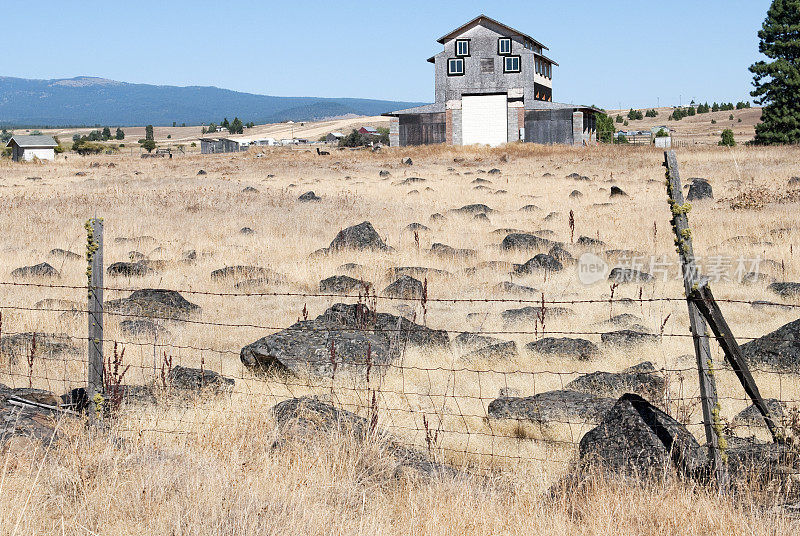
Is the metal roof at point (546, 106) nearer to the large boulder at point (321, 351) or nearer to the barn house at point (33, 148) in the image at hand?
the barn house at point (33, 148)

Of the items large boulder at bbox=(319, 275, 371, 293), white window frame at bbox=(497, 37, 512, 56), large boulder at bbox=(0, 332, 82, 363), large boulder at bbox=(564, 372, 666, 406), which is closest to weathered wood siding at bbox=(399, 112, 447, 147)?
white window frame at bbox=(497, 37, 512, 56)

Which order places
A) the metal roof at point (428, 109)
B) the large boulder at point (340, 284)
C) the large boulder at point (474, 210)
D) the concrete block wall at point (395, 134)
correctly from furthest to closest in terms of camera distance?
1. the concrete block wall at point (395, 134)
2. the metal roof at point (428, 109)
3. the large boulder at point (474, 210)
4. the large boulder at point (340, 284)

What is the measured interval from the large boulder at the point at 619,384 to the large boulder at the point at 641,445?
1.84 meters

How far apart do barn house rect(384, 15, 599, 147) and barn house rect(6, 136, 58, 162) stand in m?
40.8

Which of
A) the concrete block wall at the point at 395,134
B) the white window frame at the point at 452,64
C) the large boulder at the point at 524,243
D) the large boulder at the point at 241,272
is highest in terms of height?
the white window frame at the point at 452,64

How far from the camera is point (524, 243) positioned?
57.5ft

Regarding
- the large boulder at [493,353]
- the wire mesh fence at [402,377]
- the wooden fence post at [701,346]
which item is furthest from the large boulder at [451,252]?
the wooden fence post at [701,346]

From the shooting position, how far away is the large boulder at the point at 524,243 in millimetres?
17484

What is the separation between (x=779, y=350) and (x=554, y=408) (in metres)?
2.95

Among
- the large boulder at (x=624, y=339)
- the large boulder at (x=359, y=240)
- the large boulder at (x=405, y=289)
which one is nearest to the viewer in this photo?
the large boulder at (x=624, y=339)

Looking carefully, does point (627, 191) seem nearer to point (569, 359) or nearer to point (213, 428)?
point (569, 359)

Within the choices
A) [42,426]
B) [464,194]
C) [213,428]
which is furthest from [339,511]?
[464,194]

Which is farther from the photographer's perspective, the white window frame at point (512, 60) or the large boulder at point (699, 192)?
the white window frame at point (512, 60)

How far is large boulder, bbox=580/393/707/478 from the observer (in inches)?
215
